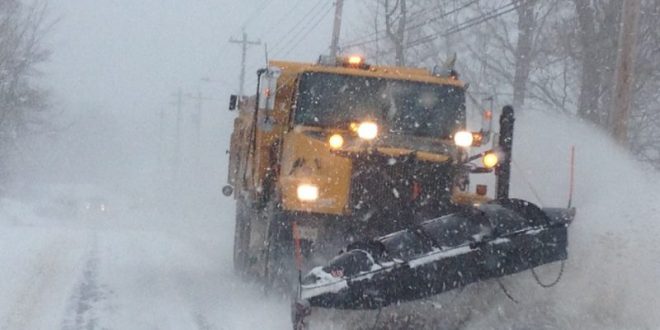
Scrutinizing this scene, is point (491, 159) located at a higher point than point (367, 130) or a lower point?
lower

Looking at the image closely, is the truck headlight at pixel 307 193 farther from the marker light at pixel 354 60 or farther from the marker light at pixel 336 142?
the marker light at pixel 354 60

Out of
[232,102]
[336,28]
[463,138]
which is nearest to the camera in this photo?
[463,138]

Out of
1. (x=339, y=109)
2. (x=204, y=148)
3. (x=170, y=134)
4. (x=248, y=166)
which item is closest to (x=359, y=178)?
(x=339, y=109)

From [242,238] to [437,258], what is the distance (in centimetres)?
603

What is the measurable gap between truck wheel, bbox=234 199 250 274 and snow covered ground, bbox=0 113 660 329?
0.88ft

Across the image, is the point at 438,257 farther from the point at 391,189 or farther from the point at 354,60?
the point at 354,60

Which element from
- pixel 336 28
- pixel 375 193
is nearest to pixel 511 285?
pixel 375 193

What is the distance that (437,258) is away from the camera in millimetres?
6973

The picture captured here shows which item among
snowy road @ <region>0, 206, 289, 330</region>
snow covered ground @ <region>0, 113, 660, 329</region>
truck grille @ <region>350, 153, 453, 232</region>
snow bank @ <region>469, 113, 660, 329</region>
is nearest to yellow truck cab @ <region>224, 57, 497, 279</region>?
truck grille @ <region>350, 153, 453, 232</region>

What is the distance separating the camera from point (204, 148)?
247ft

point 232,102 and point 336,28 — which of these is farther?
point 336,28

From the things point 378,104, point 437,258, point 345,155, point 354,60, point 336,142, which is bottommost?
point 437,258

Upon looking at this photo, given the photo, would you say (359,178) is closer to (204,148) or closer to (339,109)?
(339,109)

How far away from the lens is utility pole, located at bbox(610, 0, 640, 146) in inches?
482
